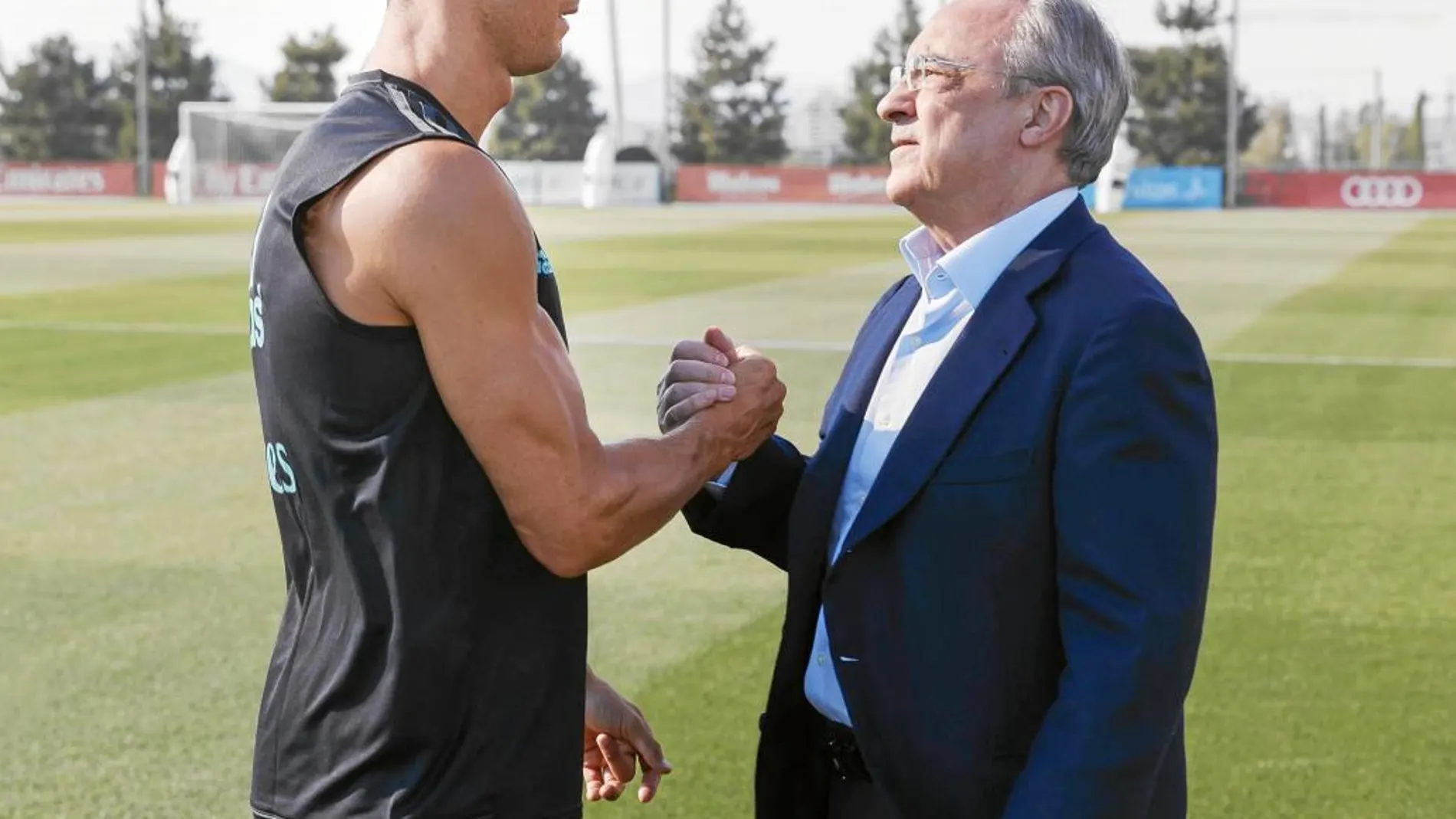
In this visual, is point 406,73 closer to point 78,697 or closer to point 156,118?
point 78,697

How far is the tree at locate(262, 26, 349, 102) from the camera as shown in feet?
286

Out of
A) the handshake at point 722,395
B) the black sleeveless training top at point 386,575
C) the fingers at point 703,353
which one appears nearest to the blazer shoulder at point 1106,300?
the handshake at point 722,395

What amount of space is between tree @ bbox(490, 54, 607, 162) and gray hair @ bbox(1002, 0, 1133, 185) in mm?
96295

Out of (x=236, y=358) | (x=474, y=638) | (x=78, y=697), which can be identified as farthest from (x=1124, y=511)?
(x=236, y=358)

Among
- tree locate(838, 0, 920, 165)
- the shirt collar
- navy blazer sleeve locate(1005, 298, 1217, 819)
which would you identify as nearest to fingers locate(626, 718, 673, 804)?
navy blazer sleeve locate(1005, 298, 1217, 819)

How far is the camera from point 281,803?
9.53 feet

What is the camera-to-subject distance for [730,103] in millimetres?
95875

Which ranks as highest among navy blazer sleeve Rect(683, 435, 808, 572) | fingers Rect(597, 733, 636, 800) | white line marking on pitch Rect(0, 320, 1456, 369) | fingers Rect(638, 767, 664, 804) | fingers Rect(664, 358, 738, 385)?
fingers Rect(664, 358, 738, 385)

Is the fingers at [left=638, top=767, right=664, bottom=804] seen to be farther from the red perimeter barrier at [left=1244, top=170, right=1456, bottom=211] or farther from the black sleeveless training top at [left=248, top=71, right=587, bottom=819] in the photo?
the red perimeter barrier at [left=1244, top=170, right=1456, bottom=211]

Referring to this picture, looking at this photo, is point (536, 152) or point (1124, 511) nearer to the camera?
point (1124, 511)

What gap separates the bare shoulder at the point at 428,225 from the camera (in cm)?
260

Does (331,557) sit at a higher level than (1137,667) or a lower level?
higher

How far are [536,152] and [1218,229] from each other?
62.3m

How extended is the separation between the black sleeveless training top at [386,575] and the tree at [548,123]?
96.5 metres
